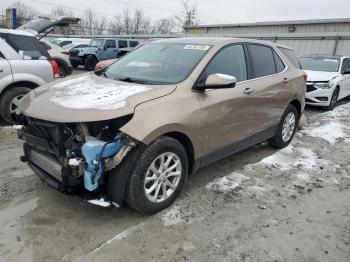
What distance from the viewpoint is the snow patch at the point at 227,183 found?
3939mm

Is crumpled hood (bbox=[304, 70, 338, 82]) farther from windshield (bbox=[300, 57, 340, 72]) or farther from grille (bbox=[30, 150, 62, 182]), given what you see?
grille (bbox=[30, 150, 62, 182])

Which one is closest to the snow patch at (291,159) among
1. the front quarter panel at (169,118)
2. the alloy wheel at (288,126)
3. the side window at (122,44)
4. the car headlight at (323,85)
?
the alloy wheel at (288,126)

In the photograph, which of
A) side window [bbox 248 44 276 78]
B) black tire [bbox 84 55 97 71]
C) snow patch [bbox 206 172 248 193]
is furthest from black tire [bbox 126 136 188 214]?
black tire [bbox 84 55 97 71]

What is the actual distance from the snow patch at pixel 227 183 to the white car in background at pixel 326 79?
5.77 meters

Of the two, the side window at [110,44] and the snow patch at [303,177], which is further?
the side window at [110,44]

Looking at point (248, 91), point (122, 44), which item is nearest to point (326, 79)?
point (248, 91)

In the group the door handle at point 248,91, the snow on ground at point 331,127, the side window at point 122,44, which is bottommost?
the snow on ground at point 331,127

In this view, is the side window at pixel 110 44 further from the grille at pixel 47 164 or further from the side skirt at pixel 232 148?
the grille at pixel 47 164

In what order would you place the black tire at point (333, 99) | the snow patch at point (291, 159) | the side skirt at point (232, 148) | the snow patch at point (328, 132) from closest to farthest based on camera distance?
the side skirt at point (232, 148) → the snow patch at point (291, 159) → the snow patch at point (328, 132) → the black tire at point (333, 99)

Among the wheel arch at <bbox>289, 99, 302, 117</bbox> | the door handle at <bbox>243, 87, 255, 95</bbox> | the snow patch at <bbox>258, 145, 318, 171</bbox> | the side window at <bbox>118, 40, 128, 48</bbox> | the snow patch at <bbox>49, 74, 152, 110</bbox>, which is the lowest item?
the snow patch at <bbox>258, 145, 318, 171</bbox>

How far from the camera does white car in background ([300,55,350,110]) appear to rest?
9000mm

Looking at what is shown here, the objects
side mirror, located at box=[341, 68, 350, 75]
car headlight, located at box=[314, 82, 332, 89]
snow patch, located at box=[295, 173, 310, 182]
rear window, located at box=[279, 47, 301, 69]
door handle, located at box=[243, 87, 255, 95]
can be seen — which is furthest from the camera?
Result: side mirror, located at box=[341, 68, 350, 75]

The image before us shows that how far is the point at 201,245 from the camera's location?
2867 mm

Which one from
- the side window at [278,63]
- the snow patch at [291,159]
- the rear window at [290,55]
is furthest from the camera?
the rear window at [290,55]
